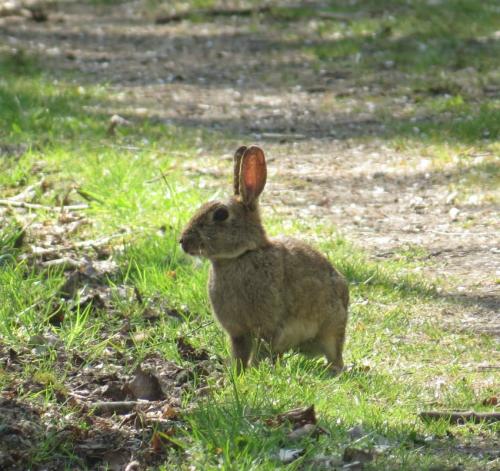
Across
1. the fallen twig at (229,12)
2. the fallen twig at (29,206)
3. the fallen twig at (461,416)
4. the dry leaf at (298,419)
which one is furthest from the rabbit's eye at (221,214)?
the fallen twig at (229,12)

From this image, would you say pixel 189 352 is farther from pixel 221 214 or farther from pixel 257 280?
pixel 221 214

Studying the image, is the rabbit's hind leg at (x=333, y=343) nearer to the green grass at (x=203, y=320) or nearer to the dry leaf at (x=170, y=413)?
the green grass at (x=203, y=320)

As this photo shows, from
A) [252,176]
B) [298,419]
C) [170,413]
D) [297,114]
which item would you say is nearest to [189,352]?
[252,176]

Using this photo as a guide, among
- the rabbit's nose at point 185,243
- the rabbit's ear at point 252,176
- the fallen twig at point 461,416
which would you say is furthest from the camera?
the rabbit's ear at point 252,176

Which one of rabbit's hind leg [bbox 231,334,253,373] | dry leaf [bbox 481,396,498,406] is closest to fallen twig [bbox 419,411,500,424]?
dry leaf [bbox 481,396,498,406]

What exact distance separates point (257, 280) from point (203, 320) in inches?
31.4

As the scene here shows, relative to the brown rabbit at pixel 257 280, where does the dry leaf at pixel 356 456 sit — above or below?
below

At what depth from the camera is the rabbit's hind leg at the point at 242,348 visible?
5.57m

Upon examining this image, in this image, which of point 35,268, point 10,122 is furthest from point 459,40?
point 35,268

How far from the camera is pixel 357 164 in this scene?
9750mm

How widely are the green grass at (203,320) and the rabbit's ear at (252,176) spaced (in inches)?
30.5

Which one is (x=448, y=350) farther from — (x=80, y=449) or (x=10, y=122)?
(x=10, y=122)

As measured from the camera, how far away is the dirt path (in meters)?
7.98

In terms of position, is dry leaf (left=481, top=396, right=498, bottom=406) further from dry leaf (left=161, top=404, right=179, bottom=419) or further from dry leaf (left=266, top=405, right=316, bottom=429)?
dry leaf (left=161, top=404, right=179, bottom=419)
